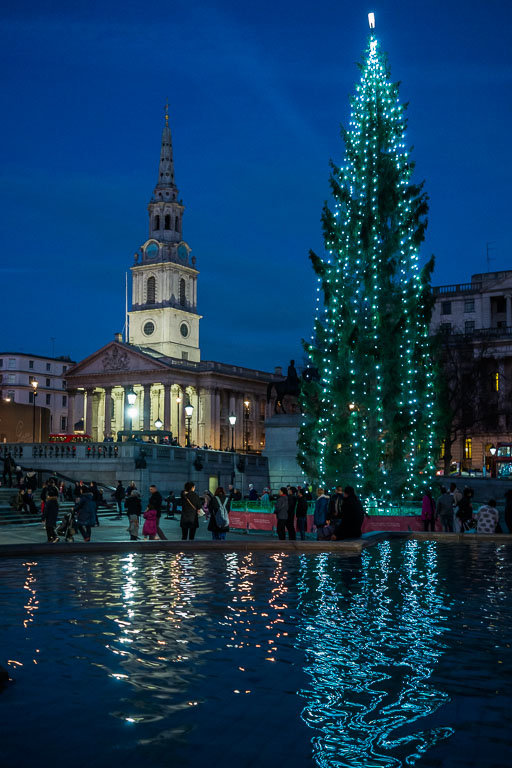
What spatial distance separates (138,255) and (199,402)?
2630 centimetres

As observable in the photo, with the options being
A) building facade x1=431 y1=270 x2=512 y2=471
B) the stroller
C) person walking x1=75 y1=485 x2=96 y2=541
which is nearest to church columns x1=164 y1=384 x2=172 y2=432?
building facade x1=431 y1=270 x2=512 y2=471

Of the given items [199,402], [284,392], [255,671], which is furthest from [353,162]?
[199,402]

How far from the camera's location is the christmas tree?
29.7m

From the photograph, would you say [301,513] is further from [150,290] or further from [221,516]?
[150,290]

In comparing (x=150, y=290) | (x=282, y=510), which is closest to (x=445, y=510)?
(x=282, y=510)

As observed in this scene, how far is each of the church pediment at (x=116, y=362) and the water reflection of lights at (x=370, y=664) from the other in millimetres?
99731

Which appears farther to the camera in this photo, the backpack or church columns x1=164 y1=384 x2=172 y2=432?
church columns x1=164 y1=384 x2=172 y2=432

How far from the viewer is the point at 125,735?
5.57m

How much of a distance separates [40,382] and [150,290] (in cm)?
2252

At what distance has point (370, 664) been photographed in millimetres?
7699

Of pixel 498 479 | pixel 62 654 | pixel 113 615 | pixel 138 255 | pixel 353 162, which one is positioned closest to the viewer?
pixel 62 654

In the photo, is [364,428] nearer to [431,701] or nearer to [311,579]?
[311,579]

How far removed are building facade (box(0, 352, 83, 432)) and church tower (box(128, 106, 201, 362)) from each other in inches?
545

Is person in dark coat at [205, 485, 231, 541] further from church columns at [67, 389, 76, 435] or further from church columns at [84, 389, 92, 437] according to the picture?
church columns at [67, 389, 76, 435]
